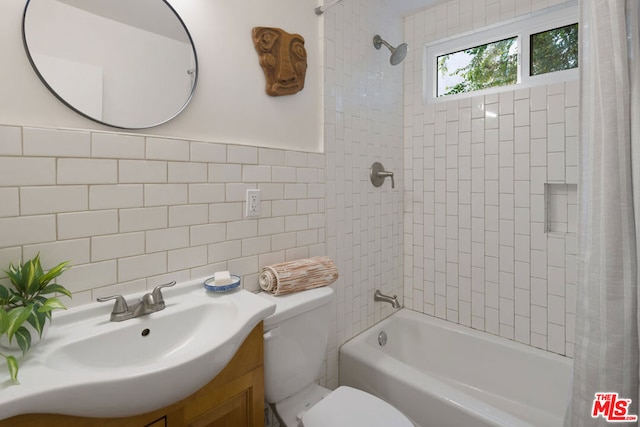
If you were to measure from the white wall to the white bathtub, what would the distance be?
1.19 m

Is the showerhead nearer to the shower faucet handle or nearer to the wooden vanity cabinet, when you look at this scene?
the shower faucet handle

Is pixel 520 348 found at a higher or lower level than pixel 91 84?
lower

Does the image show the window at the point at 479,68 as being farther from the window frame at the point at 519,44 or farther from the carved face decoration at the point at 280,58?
the carved face decoration at the point at 280,58

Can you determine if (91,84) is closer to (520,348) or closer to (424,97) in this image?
(424,97)

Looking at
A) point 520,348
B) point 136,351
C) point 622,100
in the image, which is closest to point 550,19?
point 622,100

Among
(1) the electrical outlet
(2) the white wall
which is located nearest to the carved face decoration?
(2) the white wall

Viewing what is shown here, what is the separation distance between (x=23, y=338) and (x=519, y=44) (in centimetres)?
254

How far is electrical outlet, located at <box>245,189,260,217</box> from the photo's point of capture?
50.4 inches

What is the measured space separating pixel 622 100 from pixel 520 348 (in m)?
1.41

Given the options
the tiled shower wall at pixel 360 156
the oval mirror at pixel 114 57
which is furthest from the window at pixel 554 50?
the oval mirror at pixel 114 57

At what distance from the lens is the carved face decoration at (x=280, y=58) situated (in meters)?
1.31

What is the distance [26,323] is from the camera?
690 mm

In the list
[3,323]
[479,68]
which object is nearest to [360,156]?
[479,68]

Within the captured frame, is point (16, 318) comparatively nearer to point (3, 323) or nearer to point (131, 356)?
point (3, 323)
